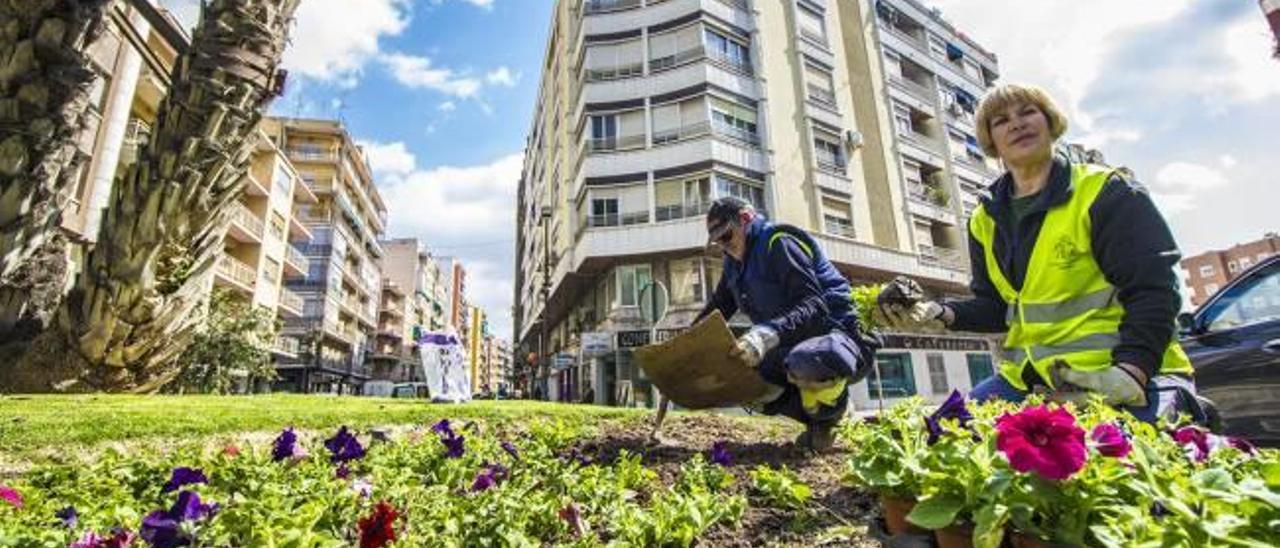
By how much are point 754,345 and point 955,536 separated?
2.04 meters

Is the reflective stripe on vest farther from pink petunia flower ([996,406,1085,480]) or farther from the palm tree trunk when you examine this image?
the palm tree trunk

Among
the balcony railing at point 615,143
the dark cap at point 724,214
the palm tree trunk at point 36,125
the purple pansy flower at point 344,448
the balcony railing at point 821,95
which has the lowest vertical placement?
the purple pansy flower at point 344,448

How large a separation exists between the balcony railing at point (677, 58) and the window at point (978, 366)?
65.0 feet

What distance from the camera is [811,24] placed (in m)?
31.0

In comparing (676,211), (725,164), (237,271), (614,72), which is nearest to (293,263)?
(237,271)

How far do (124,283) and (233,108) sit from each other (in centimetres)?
149

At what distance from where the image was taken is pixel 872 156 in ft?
101

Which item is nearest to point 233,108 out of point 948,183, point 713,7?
point 713,7

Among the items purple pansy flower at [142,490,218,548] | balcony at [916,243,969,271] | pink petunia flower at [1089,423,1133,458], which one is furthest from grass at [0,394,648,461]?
balcony at [916,243,969,271]

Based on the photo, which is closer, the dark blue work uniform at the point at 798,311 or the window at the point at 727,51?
the dark blue work uniform at the point at 798,311

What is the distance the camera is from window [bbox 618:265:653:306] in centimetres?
2458

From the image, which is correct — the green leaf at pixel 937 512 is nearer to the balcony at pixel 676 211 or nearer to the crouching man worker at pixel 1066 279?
the crouching man worker at pixel 1066 279

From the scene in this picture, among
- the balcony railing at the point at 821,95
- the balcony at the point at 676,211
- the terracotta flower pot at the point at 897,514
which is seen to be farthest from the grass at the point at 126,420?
the balcony railing at the point at 821,95

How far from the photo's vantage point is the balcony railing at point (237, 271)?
30438 mm
